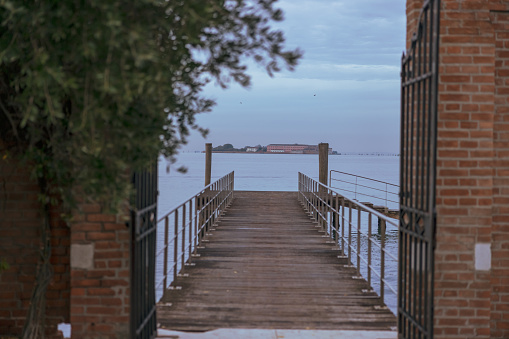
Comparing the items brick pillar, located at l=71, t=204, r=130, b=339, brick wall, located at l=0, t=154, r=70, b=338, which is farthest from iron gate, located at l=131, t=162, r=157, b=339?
brick wall, located at l=0, t=154, r=70, b=338

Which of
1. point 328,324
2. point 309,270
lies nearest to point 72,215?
point 328,324

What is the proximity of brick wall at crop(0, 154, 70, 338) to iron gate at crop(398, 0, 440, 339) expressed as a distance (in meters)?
2.71

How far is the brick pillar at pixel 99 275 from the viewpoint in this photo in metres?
4.33

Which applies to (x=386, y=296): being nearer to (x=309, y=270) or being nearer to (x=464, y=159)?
(x=309, y=270)

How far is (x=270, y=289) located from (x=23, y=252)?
9.93 ft

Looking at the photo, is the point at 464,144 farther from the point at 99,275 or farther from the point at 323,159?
the point at 323,159

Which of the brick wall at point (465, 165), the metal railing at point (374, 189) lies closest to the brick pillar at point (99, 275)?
the brick wall at point (465, 165)

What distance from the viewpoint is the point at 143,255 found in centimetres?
425

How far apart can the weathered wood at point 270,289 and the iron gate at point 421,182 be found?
3.55 feet

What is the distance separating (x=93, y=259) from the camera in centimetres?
435

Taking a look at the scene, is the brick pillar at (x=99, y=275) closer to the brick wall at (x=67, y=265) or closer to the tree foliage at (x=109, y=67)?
the brick wall at (x=67, y=265)

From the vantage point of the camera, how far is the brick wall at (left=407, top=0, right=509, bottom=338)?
14.4 ft

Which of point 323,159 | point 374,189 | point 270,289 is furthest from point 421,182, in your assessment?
point 374,189

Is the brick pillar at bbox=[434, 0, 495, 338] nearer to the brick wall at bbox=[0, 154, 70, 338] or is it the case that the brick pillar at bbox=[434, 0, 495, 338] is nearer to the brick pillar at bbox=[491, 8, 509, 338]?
the brick pillar at bbox=[491, 8, 509, 338]
